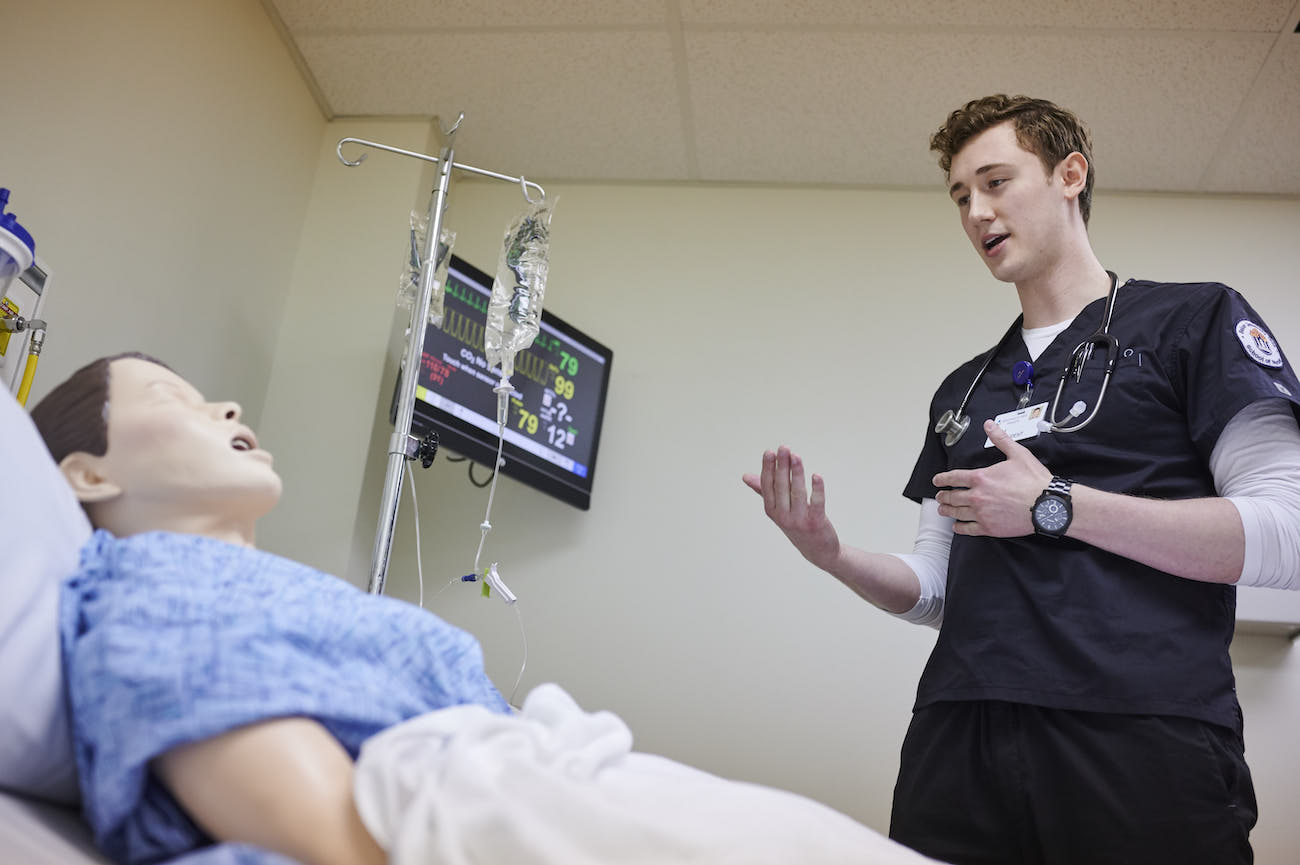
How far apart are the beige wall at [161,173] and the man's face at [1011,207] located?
5.73 feet

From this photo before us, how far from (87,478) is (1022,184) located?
4.62ft

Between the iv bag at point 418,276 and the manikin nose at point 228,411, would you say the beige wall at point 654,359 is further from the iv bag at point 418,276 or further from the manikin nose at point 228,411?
the manikin nose at point 228,411

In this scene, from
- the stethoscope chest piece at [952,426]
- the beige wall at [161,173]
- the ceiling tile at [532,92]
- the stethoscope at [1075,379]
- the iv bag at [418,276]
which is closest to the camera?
the stethoscope at [1075,379]

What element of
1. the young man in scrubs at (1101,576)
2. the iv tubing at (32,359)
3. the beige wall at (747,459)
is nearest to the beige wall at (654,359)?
the beige wall at (747,459)

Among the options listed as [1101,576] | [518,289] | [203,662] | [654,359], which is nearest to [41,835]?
[203,662]

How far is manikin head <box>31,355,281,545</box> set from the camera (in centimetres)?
109

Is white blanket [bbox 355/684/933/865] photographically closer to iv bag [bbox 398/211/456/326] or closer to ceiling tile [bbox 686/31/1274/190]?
iv bag [bbox 398/211/456/326]

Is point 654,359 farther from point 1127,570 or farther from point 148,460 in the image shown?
→ point 148,460

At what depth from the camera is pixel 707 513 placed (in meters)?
2.98

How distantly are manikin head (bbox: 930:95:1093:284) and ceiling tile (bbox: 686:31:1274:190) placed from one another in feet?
3.43

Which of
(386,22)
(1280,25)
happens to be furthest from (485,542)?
(1280,25)

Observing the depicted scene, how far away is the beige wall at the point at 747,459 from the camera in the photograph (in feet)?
9.07

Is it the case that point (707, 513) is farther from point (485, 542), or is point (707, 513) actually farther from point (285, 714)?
point (285, 714)

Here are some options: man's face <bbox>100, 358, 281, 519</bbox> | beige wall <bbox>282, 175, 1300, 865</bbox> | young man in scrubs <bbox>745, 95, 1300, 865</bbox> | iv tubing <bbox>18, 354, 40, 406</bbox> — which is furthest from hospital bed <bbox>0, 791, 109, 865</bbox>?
beige wall <bbox>282, 175, 1300, 865</bbox>
